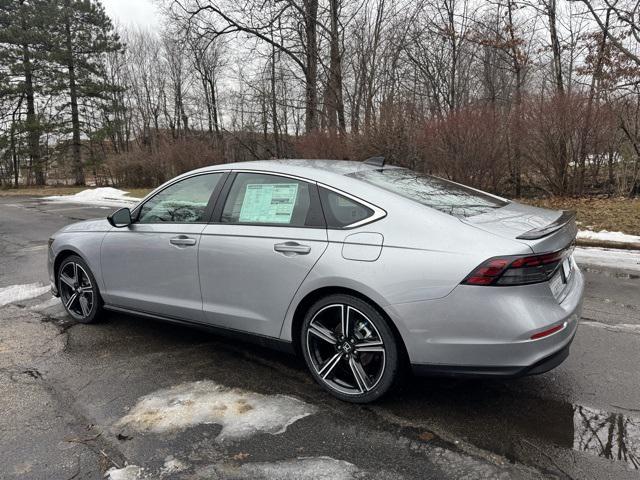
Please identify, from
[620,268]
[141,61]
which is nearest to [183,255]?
[620,268]

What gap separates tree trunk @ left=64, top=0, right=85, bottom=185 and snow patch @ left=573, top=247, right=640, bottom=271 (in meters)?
33.0

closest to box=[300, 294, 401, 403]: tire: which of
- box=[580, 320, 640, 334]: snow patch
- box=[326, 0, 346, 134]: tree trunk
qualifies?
box=[580, 320, 640, 334]: snow patch

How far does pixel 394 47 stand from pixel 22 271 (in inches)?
654

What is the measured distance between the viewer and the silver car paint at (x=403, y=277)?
2504mm

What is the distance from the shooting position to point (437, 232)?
8.76ft

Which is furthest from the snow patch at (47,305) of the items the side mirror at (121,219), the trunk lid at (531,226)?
the trunk lid at (531,226)

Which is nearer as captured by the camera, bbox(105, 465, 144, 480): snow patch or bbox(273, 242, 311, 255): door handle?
bbox(105, 465, 144, 480): snow patch

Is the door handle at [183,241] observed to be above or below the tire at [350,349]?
above

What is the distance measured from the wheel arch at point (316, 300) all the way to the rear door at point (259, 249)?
3.6 inches

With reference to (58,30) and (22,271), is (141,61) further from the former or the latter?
(22,271)

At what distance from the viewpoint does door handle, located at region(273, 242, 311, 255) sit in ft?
9.82

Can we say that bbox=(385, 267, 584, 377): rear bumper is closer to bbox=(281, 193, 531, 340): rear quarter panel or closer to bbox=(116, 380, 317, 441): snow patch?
bbox=(281, 193, 531, 340): rear quarter panel

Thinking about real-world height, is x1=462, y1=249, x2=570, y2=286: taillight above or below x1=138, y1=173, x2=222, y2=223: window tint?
below

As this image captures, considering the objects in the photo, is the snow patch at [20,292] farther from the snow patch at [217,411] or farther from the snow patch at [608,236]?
the snow patch at [608,236]
